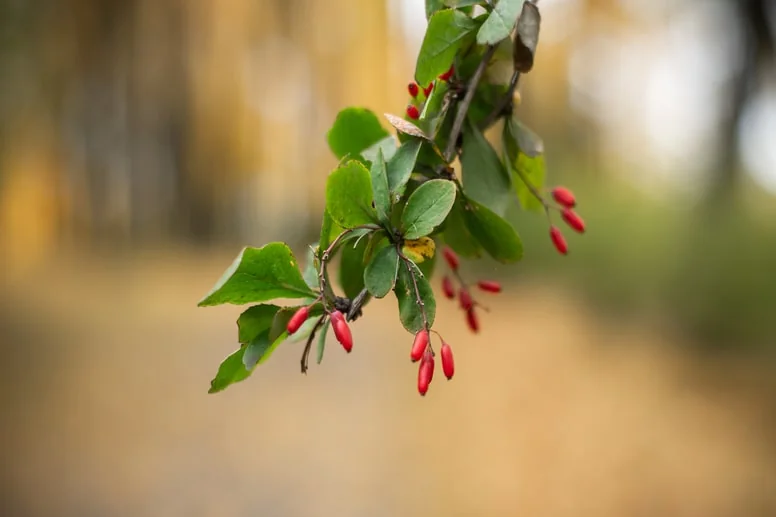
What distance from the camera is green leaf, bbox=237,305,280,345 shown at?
196 millimetres

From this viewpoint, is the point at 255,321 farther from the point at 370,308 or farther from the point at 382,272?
the point at 370,308

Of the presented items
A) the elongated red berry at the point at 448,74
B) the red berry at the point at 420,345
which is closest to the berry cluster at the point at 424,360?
the red berry at the point at 420,345

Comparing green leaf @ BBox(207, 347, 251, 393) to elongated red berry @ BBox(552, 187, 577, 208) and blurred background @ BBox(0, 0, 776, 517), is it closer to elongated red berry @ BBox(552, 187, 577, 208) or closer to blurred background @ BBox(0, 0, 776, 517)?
elongated red berry @ BBox(552, 187, 577, 208)

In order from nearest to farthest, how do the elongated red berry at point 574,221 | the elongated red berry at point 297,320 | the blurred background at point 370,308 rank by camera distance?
the elongated red berry at point 297,320 → the elongated red berry at point 574,221 → the blurred background at point 370,308

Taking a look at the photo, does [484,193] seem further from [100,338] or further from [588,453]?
[100,338]

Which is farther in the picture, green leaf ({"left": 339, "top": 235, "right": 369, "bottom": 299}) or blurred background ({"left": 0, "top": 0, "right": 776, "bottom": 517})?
blurred background ({"left": 0, "top": 0, "right": 776, "bottom": 517})

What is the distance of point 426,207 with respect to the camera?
19 centimetres

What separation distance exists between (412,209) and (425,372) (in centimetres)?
5

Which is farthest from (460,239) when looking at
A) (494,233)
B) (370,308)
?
(370,308)

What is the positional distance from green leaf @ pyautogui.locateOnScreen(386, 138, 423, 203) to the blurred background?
3.09ft

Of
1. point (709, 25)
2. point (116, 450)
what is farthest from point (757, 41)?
point (116, 450)

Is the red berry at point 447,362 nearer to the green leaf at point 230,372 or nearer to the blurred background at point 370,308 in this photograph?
the green leaf at point 230,372

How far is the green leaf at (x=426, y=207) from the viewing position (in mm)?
185

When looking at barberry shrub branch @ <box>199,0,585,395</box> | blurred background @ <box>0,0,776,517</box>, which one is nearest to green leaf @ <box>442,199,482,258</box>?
barberry shrub branch @ <box>199,0,585,395</box>
